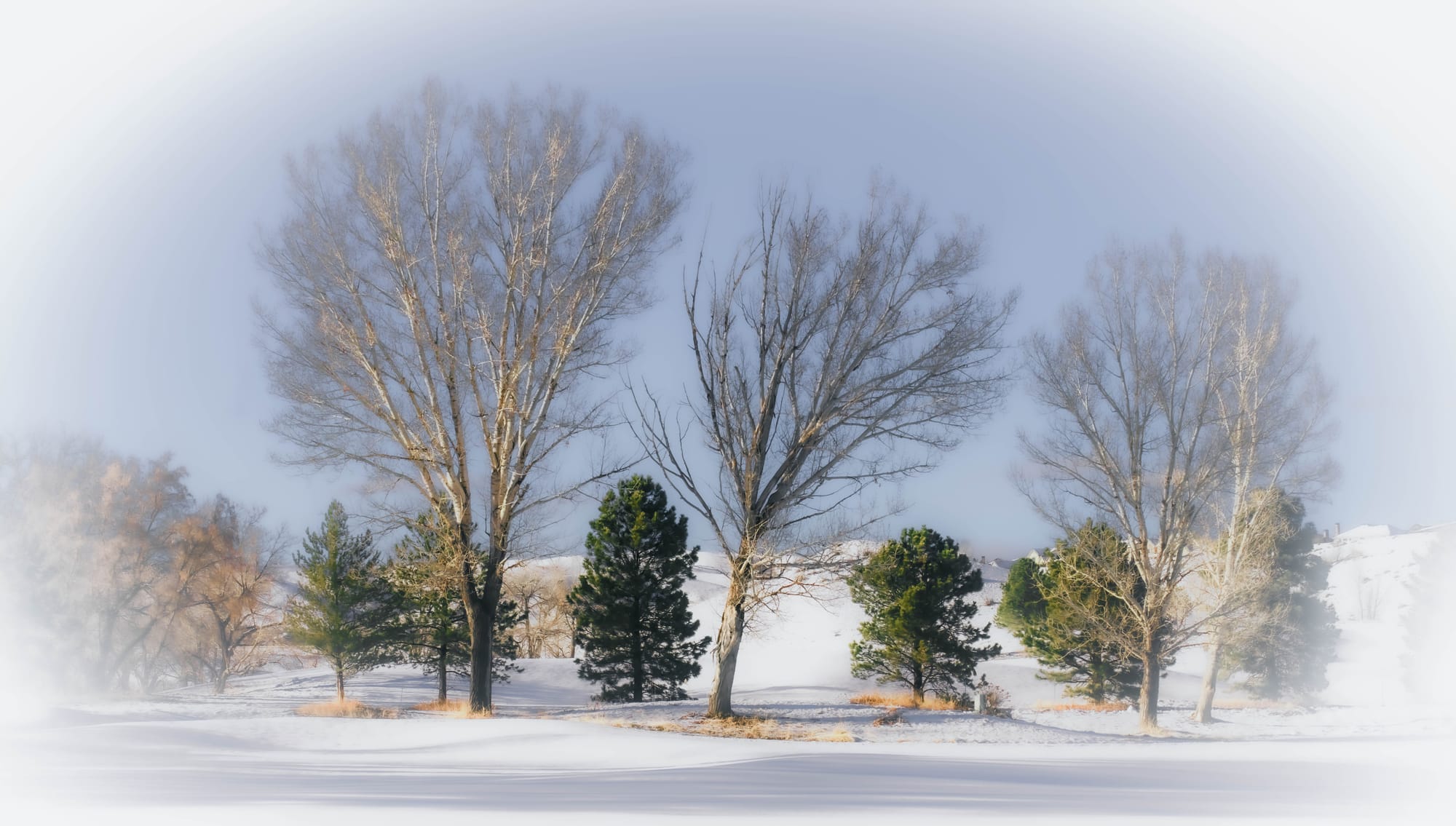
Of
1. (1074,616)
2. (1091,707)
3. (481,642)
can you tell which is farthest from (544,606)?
(481,642)

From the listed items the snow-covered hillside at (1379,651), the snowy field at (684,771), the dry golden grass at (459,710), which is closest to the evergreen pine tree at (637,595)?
the dry golden grass at (459,710)

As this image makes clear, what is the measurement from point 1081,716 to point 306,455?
59.7ft

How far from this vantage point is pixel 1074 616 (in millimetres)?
23031

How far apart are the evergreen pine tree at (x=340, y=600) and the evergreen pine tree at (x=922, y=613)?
43.7ft

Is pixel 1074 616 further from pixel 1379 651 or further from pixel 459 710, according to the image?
pixel 1379 651

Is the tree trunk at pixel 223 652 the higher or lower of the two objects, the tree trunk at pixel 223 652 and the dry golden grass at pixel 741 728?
the lower

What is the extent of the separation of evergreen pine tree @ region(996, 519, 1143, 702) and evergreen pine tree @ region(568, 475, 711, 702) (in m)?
9.24

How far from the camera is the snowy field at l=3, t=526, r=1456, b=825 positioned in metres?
5.53

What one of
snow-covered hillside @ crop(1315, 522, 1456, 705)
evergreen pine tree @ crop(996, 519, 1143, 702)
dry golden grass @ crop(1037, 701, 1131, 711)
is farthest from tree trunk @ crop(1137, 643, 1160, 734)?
snow-covered hillside @ crop(1315, 522, 1456, 705)

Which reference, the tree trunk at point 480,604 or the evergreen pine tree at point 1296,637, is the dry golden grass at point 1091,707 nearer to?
the evergreen pine tree at point 1296,637

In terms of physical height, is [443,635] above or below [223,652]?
above

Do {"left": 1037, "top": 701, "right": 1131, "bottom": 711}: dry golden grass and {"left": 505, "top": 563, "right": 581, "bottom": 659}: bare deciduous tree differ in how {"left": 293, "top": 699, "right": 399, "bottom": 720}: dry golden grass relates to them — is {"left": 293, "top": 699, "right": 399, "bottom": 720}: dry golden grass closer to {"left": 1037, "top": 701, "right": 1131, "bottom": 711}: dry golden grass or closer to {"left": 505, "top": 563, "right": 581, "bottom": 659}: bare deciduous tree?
{"left": 1037, "top": 701, "right": 1131, "bottom": 711}: dry golden grass

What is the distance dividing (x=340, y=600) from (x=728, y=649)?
14.8 metres

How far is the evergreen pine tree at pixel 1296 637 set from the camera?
93.1ft
